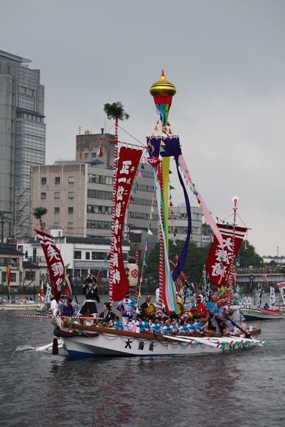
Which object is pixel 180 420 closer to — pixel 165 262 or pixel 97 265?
pixel 165 262

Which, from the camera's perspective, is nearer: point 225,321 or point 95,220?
point 225,321

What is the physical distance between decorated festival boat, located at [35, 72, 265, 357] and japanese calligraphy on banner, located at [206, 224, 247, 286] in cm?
847

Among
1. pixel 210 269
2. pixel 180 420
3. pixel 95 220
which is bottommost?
pixel 180 420

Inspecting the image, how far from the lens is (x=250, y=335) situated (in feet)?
175

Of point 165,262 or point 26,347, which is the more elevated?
point 165,262

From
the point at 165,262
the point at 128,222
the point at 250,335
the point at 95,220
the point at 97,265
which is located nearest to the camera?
the point at 165,262

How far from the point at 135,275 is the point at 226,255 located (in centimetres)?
1204

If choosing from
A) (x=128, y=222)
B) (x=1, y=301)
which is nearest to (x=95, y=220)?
(x=128, y=222)

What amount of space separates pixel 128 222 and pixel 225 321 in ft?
486

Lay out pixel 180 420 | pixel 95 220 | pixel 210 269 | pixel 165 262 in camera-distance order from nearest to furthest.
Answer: pixel 180 420
pixel 165 262
pixel 210 269
pixel 95 220

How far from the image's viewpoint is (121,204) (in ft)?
146

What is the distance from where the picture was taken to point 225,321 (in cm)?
5003

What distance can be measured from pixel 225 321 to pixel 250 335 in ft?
12.9

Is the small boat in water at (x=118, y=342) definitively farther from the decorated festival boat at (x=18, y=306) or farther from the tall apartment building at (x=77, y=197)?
the tall apartment building at (x=77, y=197)
